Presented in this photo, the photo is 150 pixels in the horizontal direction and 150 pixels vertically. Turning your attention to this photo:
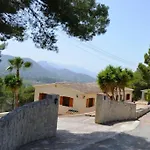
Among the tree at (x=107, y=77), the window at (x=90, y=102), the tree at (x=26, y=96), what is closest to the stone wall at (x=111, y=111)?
the tree at (x=107, y=77)

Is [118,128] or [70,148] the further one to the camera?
[118,128]

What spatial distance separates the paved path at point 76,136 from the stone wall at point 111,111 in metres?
0.72

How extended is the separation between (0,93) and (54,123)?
52.5 m

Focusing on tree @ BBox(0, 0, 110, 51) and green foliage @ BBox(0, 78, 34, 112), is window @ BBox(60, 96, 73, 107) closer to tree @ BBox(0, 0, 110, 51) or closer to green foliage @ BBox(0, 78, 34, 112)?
green foliage @ BBox(0, 78, 34, 112)

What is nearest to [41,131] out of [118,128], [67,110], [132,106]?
[118,128]

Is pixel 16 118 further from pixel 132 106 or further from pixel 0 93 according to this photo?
pixel 0 93

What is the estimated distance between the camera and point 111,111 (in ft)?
60.8

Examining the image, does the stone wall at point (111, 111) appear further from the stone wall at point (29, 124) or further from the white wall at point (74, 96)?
the white wall at point (74, 96)

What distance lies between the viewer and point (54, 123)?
503 inches

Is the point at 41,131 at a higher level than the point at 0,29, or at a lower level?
lower

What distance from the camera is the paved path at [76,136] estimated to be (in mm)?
10952

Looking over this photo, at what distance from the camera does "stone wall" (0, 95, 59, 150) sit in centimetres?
867

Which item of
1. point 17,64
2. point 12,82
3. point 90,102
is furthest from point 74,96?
point 12,82

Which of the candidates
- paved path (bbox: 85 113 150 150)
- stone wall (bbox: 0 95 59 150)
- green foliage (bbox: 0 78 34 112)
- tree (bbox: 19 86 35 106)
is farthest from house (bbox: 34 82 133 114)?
stone wall (bbox: 0 95 59 150)
